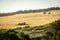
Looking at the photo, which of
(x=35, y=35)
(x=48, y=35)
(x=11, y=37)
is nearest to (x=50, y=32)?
(x=48, y=35)

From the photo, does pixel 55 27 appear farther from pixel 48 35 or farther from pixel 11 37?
pixel 11 37

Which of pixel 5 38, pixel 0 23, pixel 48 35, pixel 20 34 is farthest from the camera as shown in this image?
pixel 0 23

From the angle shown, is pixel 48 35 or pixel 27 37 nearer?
pixel 27 37

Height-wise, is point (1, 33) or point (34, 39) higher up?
point (1, 33)

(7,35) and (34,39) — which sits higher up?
(7,35)

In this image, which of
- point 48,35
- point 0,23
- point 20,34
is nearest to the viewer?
point 20,34

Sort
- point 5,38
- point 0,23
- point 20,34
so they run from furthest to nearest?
1. point 0,23
2. point 20,34
3. point 5,38

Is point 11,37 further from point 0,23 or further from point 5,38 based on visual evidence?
point 0,23

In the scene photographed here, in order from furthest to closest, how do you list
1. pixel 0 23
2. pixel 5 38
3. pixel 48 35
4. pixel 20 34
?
pixel 0 23 → pixel 48 35 → pixel 20 34 → pixel 5 38

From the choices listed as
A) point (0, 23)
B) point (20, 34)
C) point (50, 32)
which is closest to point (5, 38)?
point (20, 34)
